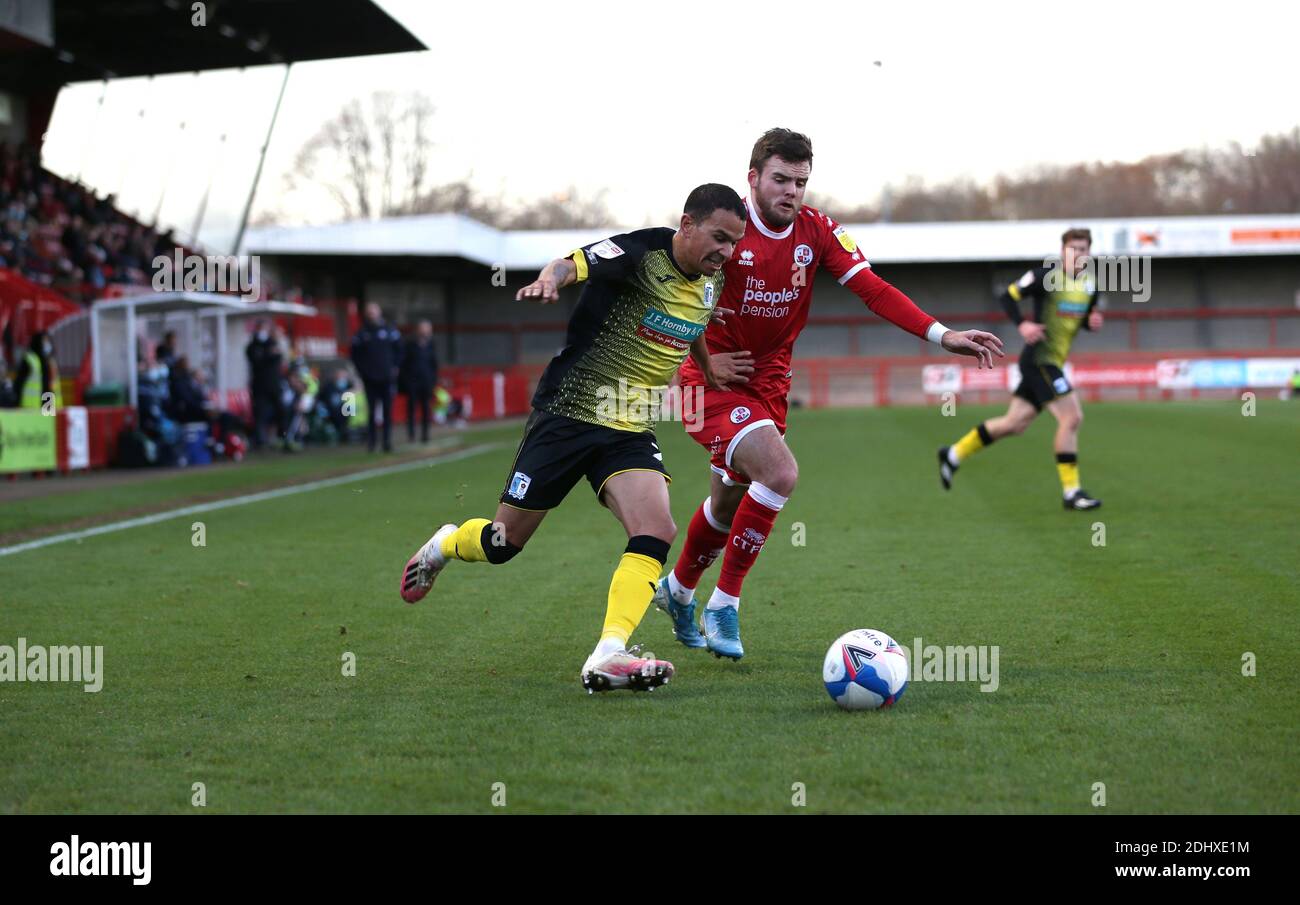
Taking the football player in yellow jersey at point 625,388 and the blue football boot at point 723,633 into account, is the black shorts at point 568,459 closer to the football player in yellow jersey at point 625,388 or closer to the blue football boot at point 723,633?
the football player in yellow jersey at point 625,388

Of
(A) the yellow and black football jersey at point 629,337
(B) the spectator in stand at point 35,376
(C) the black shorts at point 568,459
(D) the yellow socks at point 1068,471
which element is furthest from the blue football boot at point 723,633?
(B) the spectator in stand at point 35,376

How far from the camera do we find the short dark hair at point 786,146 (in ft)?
19.2

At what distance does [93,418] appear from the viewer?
18797mm

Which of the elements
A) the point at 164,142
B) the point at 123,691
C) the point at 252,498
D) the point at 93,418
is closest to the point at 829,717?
the point at 123,691

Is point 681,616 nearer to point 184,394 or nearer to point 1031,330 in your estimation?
point 1031,330

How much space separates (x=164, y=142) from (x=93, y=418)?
66.8ft

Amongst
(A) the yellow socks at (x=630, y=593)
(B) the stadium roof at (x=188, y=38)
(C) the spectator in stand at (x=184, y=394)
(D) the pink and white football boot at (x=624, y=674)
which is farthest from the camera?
(B) the stadium roof at (x=188, y=38)

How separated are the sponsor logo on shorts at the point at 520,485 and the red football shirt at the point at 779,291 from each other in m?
1.12

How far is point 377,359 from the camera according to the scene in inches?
853

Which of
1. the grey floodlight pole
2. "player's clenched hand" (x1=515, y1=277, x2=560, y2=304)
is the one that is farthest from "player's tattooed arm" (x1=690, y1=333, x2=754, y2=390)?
the grey floodlight pole

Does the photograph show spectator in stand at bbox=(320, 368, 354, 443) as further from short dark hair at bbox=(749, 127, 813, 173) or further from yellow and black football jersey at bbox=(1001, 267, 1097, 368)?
short dark hair at bbox=(749, 127, 813, 173)

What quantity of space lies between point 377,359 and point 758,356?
15898 mm

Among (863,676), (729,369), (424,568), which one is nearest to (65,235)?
(424,568)
